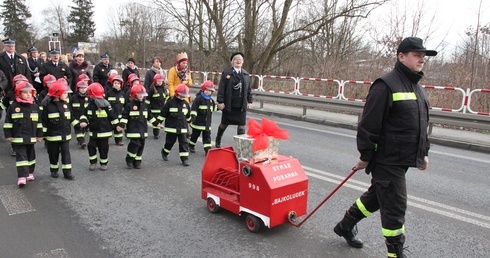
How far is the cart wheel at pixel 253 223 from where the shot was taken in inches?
159

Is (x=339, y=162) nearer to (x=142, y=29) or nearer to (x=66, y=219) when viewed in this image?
(x=66, y=219)

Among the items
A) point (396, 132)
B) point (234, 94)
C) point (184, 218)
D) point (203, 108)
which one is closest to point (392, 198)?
point (396, 132)

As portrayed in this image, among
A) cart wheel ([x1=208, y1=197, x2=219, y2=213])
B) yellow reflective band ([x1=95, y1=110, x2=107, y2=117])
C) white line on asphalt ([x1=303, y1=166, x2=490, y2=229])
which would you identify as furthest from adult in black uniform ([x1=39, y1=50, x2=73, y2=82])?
white line on asphalt ([x1=303, y1=166, x2=490, y2=229])

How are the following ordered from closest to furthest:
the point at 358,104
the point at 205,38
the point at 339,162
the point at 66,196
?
1. the point at 66,196
2. the point at 339,162
3. the point at 358,104
4. the point at 205,38

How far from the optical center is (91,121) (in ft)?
21.2

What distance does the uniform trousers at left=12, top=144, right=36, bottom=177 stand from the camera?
5.55 metres

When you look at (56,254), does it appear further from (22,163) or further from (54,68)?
(54,68)

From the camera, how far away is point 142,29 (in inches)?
1954

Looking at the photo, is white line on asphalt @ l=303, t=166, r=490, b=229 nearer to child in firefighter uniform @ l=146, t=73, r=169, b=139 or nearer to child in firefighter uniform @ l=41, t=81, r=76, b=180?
child in firefighter uniform @ l=41, t=81, r=76, b=180

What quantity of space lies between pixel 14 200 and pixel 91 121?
1.87m

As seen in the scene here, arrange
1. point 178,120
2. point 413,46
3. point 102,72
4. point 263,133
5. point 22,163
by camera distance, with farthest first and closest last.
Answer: point 102,72 → point 178,120 → point 22,163 → point 263,133 → point 413,46

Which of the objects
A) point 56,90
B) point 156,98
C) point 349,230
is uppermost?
point 56,90

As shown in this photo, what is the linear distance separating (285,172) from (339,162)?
3437 millimetres

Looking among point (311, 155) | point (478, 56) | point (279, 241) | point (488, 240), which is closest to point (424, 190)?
point (488, 240)
